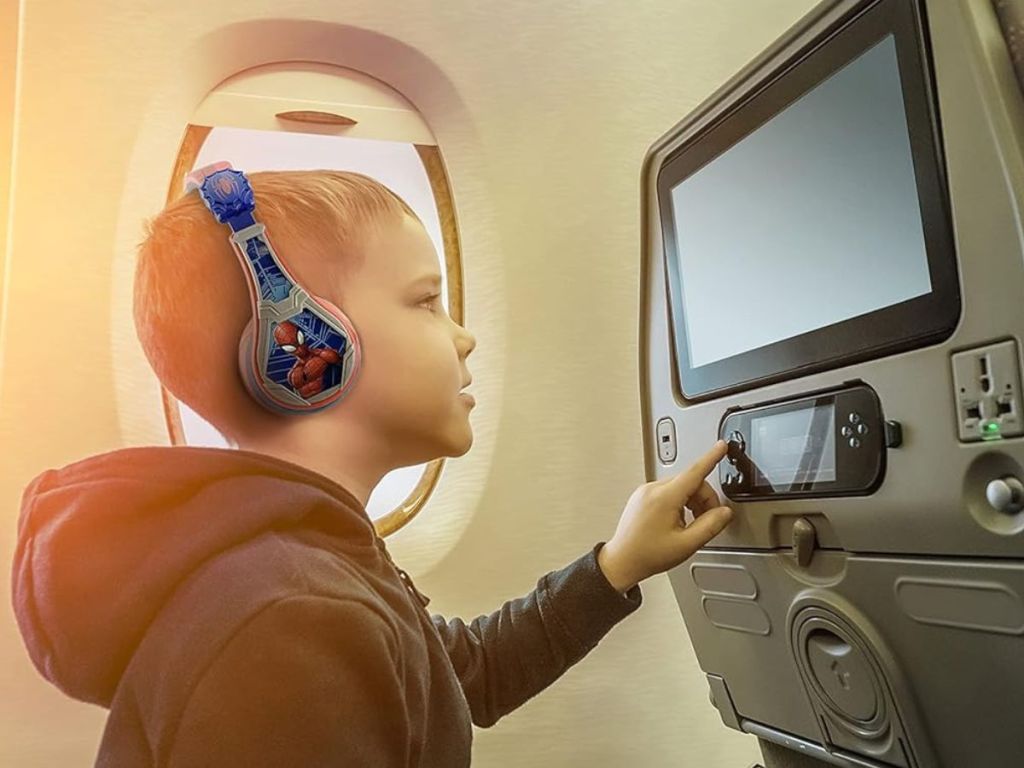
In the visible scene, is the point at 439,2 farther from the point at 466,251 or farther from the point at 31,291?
the point at 31,291

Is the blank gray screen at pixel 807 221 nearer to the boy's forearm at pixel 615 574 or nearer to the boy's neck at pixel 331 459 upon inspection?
the boy's forearm at pixel 615 574

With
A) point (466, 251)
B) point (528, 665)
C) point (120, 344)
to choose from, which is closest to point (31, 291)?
point (120, 344)

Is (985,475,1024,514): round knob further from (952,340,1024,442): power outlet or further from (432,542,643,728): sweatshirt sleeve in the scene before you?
(432,542,643,728): sweatshirt sleeve

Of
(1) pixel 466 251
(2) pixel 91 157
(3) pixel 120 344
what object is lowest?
(3) pixel 120 344

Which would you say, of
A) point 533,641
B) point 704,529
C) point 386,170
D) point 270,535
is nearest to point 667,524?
point 704,529

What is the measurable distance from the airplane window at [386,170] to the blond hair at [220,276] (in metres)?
0.60

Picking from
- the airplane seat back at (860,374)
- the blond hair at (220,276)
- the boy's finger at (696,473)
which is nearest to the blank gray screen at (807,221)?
the airplane seat back at (860,374)

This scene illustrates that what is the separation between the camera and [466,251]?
154 centimetres

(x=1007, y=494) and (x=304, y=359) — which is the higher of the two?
(x=304, y=359)

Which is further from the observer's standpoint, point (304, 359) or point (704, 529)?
point (704, 529)

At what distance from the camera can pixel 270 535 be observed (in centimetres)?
77

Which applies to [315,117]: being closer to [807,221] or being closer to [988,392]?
[807,221]

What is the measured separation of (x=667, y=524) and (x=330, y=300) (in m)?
0.47

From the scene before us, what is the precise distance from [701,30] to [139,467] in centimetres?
127
